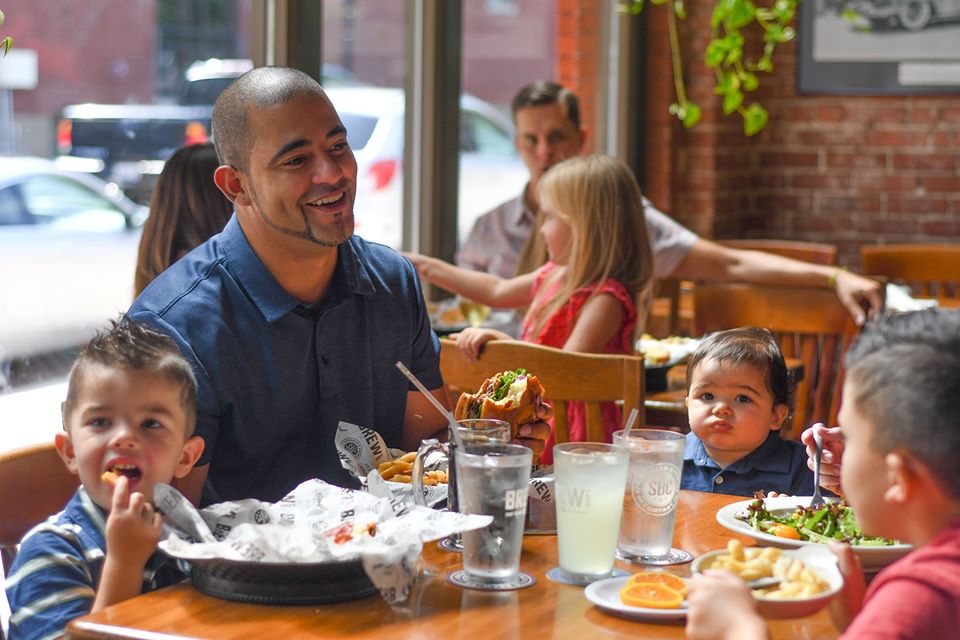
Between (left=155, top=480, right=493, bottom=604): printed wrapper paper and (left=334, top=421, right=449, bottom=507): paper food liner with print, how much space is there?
0.05m

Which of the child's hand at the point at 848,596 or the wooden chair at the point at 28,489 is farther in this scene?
the wooden chair at the point at 28,489

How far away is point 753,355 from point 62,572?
1.08 meters

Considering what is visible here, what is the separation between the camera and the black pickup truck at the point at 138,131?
288 centimetres

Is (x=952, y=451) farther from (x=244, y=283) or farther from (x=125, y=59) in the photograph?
(x=125, y=59)

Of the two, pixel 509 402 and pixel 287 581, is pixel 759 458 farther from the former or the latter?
pixel 287 581

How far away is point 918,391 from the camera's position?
1127 mm

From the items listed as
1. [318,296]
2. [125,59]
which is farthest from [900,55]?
[318,296]

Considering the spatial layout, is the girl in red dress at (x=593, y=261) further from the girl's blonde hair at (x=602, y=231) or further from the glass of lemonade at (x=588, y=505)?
the glass of lemonade at (x=588, y=505)

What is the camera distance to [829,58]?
516 cm

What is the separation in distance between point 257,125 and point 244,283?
231mm

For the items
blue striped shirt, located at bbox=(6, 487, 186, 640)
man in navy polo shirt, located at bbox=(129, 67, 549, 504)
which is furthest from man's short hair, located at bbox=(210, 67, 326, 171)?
blue striped shirt, located at bbox=(6, 487, 186, 640)

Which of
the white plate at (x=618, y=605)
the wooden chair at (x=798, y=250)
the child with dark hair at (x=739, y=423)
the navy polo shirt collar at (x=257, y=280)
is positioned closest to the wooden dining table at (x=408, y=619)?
the white plate at (x=618, y=605)

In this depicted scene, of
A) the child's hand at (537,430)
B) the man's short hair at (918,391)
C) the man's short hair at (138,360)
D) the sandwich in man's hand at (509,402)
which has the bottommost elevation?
the child's hand at (537,430)

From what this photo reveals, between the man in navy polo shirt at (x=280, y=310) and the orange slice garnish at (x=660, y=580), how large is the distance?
408 mm
